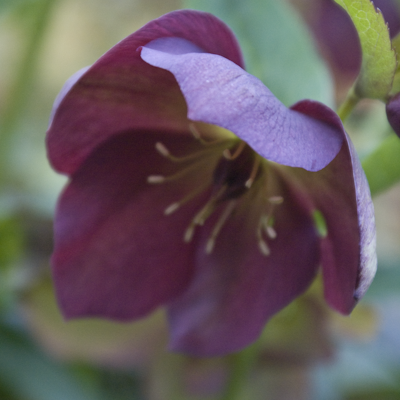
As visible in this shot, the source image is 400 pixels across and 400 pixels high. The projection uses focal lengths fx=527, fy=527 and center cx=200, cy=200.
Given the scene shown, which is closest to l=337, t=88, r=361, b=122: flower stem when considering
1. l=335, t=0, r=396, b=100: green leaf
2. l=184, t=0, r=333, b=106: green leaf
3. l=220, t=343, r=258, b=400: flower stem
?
l=335, t=0, r=396, b=100: green leaf

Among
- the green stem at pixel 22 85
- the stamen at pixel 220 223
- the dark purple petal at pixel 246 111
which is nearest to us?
the dark purple petal at pixel 246 111

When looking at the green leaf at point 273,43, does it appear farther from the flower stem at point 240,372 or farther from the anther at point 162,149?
the flower stem at point 240,372

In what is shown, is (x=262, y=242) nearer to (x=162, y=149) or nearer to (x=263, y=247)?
(x=263, y=247)

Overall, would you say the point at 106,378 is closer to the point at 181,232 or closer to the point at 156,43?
the point at 181,232

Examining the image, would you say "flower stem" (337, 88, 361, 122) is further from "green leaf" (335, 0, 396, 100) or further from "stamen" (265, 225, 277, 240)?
"stamen" (265, 225, 277, 240)

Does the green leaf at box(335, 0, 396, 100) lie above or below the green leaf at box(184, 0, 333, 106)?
above

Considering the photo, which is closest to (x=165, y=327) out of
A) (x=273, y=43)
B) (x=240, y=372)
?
(x=240, y=372)

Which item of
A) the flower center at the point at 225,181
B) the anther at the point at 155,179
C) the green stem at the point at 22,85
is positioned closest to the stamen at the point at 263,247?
the flower center at the point at 225,181

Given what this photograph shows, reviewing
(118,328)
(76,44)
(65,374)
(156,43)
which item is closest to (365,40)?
(156,43)
